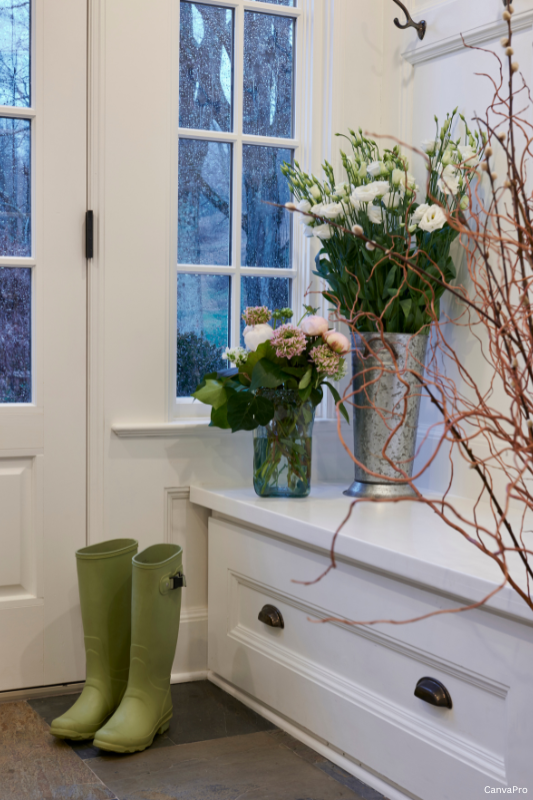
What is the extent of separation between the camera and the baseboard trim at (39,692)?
207 centimetres

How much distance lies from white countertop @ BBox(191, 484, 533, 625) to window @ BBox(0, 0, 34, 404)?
0.62 m

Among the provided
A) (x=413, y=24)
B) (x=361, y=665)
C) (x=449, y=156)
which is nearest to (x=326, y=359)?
(x=449, y=156)

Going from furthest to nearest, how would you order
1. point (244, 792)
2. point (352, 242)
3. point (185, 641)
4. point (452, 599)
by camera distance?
point (185, 641) → point (352, 242) → point (244, 792) → point (452, 599)

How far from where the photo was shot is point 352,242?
2.06 metres

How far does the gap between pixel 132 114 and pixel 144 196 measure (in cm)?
23

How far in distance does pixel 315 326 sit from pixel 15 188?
0.92 metres

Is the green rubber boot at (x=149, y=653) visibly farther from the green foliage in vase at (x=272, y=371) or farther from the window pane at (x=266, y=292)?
the window pane at (x=266, y=292)

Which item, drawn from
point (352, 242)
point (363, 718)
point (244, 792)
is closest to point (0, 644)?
point (244, 792)

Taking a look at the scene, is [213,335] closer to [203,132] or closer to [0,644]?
[203,132]

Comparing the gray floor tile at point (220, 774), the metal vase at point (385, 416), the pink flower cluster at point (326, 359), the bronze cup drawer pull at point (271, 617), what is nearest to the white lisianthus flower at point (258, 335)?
the pink flower cluster at point (326, 359)

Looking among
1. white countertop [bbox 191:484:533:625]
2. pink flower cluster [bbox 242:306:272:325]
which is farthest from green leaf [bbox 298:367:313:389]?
white countertop [bbox 191:484:533:625]

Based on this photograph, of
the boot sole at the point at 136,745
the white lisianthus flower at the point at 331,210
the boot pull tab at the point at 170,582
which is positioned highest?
the white lisianthus flower at the point at 331,210

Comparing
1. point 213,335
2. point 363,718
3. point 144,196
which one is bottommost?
point 363,718

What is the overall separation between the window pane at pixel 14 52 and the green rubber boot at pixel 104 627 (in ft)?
4.15
